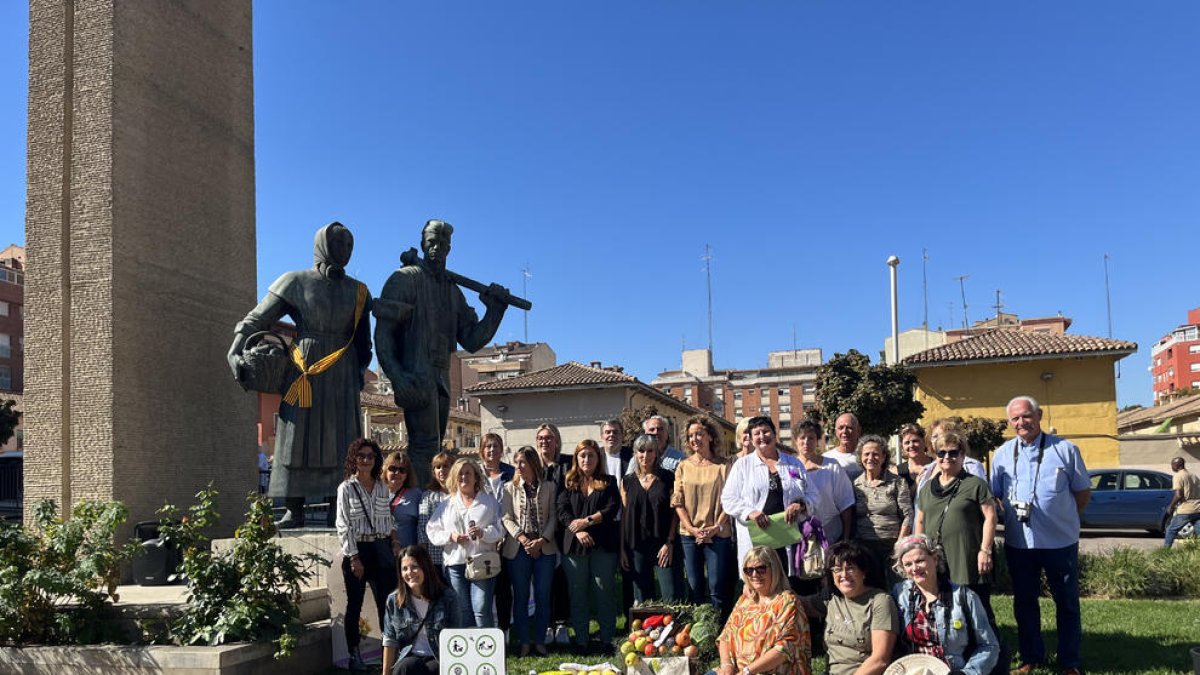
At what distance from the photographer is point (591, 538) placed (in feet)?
22.0

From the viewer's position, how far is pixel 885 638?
4891 millimetres

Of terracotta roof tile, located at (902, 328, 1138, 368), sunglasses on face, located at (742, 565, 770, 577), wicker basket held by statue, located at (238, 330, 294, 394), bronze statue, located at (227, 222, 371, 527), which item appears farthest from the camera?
terracotta roof tile, located at (902, 328, 1138, 368)

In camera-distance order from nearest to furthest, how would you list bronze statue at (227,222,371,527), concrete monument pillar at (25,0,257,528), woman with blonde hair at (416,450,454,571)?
woman with blonde hair at (416,450,454,571) < bronze statue at (227,222,371,527) < concrete monument pillar at (25,0,257,528)

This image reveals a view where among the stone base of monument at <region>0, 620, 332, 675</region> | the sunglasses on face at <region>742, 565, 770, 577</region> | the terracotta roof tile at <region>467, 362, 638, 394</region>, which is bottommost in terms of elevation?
the stone base of monument at <region>0, 620, 332, 675</region>

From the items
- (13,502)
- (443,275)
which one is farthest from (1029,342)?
(13,502)

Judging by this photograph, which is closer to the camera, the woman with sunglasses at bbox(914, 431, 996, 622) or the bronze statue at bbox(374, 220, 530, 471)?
the woman with sunglasses at bbox(914, 431, 996, 622)

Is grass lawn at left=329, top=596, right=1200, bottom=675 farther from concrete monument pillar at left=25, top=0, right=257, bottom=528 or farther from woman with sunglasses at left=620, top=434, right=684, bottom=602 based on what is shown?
concrete monument pillar at left=25, top=0, right=257, bottom=528

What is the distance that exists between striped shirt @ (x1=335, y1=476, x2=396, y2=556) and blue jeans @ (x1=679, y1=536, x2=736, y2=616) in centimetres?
208

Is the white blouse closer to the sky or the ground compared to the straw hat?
closer to the sky

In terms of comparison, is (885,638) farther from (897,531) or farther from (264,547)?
(264,547)

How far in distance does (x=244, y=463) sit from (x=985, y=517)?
802 cm

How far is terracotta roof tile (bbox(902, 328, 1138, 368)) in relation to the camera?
89.9 feet

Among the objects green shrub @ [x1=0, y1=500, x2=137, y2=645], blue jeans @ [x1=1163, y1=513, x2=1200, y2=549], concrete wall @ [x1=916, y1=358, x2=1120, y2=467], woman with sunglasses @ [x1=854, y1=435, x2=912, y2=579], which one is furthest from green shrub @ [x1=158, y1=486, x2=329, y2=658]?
concrete wall @ [x1=916, y1=358, x2=1120, y2=467]

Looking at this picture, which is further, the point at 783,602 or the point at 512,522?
the point at 512,522
